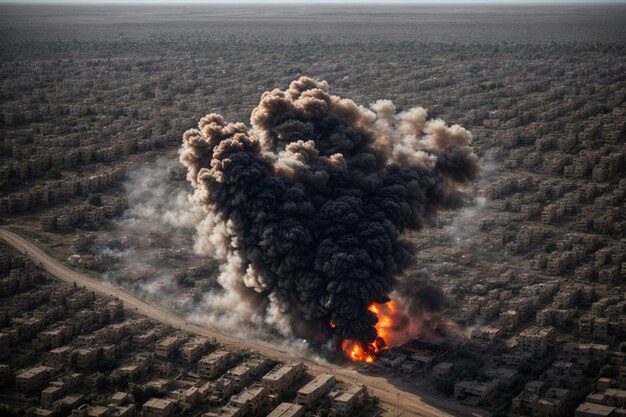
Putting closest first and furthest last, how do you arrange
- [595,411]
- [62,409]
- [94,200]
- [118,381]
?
[62,409] < [595,411] < [118,381] < [94,200]

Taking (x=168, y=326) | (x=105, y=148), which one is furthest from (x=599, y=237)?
(x=105, y=148)

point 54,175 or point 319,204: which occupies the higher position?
point 319,204

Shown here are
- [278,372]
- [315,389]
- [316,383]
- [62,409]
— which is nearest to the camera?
[62,409]

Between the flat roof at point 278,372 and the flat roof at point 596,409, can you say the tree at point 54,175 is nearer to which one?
the flat roof at point 278,372

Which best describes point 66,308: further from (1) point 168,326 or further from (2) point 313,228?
(2) point 313,228

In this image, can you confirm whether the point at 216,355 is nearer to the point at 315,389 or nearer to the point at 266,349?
the point at 266,349

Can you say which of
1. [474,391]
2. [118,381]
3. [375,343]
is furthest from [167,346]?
[474,391]

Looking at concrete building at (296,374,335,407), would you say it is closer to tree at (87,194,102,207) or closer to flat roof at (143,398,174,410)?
flat roof at (143,398,174,410)

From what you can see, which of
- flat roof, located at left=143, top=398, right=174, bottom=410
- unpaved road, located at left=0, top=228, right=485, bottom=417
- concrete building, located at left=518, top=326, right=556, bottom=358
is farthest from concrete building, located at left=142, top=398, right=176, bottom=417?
concrete building, located at left=518, top=326, right=556, bottom=358

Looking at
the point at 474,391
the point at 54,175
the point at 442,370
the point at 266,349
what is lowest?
the point at 266,349
